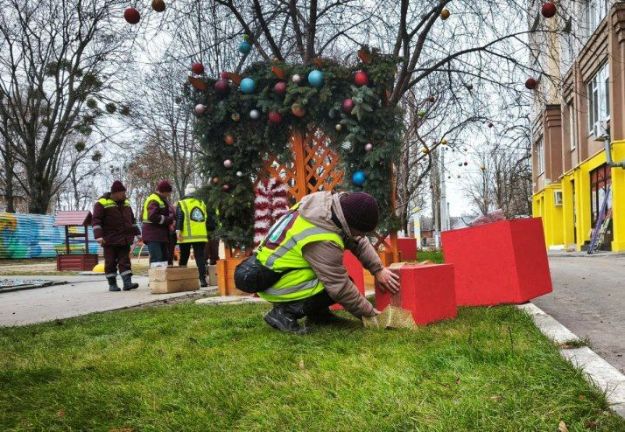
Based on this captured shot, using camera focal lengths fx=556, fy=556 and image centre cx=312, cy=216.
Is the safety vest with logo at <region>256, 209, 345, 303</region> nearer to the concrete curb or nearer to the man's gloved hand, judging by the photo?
the man's gloved hand

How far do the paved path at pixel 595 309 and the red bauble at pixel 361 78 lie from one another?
345cm

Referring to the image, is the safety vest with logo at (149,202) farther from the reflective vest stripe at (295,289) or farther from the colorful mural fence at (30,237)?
the colorful mural fence at (30,237)

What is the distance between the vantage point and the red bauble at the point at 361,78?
7.22 meters

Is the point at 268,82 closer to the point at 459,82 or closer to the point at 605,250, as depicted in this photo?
the point at 459,82

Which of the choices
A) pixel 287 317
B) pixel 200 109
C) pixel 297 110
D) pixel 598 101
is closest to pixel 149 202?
pixel 200 109

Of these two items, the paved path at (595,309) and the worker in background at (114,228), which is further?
the worker in background at (114,228)

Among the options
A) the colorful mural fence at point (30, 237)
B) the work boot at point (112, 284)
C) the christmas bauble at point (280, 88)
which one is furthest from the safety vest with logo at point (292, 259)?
the colorful mural fence at point (30, 237)

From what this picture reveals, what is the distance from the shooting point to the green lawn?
2.08 m

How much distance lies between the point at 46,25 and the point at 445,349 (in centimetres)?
2283

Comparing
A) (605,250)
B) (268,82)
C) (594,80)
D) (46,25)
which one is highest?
(46,25)

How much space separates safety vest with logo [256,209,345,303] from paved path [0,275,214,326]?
10.3 ft

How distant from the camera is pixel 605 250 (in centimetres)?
1883

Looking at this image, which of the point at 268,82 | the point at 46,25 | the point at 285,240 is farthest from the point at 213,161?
the point at 46,25

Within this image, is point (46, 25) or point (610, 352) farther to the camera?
point (46, 25)
